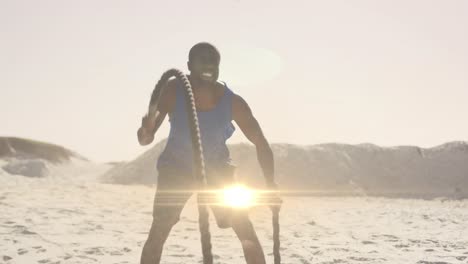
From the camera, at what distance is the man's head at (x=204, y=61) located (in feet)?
9.32

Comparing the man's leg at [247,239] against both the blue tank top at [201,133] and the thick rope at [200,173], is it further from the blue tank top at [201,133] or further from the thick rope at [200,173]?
the thick rope at [200,173]

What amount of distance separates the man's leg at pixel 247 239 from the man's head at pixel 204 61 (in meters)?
0.74

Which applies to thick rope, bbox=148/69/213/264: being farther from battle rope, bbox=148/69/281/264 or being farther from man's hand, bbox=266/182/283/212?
man's hand, bbox=266/182/283/212

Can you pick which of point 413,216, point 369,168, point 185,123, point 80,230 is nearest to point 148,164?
point 369,168

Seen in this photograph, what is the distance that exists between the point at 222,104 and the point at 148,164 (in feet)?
53.2

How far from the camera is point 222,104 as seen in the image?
2902 millimetres

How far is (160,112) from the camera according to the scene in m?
2.86

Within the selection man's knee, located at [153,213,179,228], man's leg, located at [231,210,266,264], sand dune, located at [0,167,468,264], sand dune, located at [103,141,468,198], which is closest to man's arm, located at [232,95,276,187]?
man's leg, located at [231,210,266,264]

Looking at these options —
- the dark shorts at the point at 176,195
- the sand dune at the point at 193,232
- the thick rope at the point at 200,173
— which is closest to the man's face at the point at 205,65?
Result: the dark shorts at the point at 176,195

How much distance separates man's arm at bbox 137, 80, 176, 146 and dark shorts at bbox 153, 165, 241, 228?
0.21 m

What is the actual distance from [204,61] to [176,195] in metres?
0.73

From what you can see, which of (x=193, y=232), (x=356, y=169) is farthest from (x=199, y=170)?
(x=356, y=169)

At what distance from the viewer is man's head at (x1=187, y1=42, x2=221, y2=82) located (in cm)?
284

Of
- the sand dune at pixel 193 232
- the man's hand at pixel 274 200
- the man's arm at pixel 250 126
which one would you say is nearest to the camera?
the man's hand at pixel 274 200
